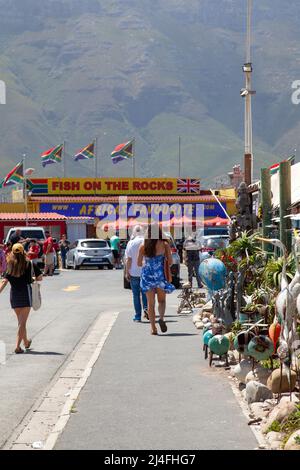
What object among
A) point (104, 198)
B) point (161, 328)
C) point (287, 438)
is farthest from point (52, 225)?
point (287, 438)

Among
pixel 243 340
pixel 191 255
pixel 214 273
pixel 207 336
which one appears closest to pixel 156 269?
pixel 214 273

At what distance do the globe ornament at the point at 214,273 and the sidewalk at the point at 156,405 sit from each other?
0.92 metres

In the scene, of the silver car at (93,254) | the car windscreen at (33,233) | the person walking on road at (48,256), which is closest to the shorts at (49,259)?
the person walking on road at (48,256)

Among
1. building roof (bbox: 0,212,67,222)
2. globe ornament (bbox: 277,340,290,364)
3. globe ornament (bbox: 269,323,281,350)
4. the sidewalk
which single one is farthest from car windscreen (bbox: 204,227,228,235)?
globe ornament (bbox: 277,340,290,364)

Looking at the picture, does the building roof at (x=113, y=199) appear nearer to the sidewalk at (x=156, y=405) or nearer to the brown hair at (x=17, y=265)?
the brown hair at (x=17, y=265)

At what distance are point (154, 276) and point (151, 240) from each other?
0.57m

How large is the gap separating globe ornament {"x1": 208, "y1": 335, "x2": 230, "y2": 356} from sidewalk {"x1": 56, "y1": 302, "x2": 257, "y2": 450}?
0.82 feet

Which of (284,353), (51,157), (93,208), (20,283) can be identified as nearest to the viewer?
(284,353)

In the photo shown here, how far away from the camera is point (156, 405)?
33.2 feet

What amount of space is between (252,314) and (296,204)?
77.9 inches

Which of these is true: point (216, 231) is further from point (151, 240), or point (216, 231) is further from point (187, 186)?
point (151, 240)

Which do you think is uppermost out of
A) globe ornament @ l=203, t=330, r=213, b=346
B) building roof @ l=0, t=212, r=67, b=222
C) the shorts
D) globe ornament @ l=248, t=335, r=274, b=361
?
building roof @ l=0, t=212, r=67, b=222

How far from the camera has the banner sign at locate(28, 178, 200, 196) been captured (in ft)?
248

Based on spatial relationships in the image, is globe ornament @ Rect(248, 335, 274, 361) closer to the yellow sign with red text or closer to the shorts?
the shorts
